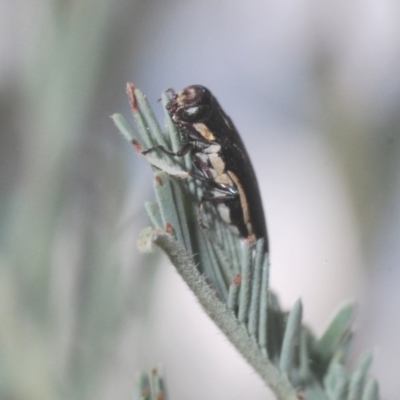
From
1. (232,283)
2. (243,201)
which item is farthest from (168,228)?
(243,201)

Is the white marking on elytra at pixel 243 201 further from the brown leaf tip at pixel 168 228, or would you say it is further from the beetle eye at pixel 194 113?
the brown leaf tip at pixel 168 228

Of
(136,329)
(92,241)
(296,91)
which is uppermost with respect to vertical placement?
(296,91)

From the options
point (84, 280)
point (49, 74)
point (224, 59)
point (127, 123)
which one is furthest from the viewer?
point (224, 59)

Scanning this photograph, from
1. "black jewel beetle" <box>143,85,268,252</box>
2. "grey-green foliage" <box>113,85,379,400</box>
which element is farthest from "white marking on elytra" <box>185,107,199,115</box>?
"grey-green foliage" <box>113,85,379,400</box>

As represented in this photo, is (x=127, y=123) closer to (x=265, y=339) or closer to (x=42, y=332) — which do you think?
(x=265, y=339)

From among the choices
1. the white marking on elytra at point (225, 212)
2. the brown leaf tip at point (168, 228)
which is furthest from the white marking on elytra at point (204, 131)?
the brown leaf tip at point (168, 228)

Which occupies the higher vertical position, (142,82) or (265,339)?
(142,82)

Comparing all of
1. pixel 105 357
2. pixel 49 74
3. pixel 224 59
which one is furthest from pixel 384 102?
pixel 105 357
